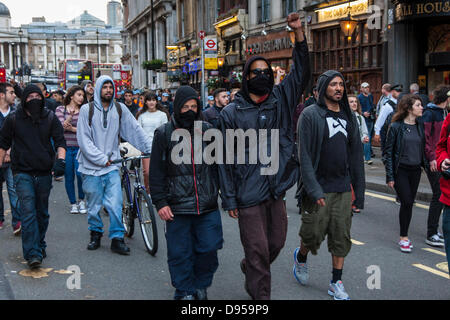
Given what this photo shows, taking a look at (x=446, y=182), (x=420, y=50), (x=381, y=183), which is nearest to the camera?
(x=446, y=182)

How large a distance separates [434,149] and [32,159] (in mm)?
4823

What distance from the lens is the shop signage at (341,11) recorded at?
20078mm

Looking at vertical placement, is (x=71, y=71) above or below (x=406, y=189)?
above

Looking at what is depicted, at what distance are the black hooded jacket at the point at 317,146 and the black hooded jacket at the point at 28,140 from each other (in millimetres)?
2974

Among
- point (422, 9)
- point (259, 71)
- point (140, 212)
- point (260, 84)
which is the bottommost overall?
point (140, 212)

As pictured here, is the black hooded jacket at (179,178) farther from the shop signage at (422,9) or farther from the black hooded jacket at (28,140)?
the shop signage at (422,9)

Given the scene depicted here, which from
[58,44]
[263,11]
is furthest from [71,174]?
[58,44]

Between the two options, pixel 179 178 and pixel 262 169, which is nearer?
pixel 262 169

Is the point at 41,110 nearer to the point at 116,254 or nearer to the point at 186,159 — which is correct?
the point at 116,254

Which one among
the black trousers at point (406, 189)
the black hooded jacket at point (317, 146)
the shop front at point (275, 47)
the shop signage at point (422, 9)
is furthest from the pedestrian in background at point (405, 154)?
the shop front at point (275, 47)

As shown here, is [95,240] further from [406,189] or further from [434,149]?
[434,149]

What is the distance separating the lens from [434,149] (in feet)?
23.3
